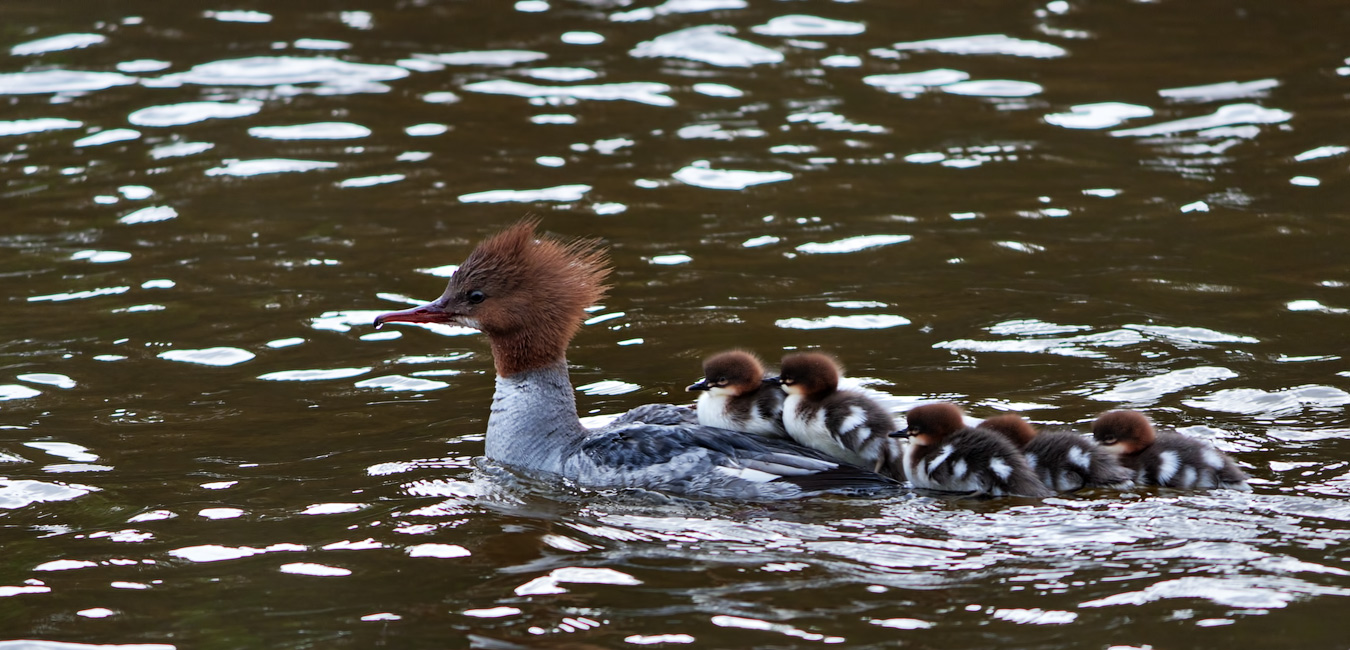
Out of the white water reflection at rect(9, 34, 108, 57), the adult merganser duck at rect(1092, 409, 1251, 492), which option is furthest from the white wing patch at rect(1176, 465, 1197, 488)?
the white water reflection at rect(9, 34, 108, 57)

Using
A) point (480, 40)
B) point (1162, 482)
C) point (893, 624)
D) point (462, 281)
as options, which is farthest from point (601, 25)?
point (893, 624)

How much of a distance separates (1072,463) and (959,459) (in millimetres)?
479

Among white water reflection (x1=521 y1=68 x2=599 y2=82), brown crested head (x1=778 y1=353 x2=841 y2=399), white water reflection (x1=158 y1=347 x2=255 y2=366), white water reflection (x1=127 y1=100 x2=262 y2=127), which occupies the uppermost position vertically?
white water reflection (x1=521 y1=68 x2=599 y2=82)

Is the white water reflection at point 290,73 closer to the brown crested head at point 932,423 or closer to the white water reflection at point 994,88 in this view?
the white water reflection at point 994,88

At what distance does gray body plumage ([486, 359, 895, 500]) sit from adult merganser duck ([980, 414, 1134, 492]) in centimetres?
67

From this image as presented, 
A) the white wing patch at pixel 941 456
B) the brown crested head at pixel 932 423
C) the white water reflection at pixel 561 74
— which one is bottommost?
the white wing patch at pixel 941 456

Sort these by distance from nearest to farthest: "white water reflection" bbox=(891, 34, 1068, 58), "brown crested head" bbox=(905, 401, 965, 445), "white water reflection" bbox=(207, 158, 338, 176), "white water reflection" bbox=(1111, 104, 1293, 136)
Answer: "brown crested head" bbox=(905, 401, 965, 445) < "white water reflection" bbox=(207, 158, 338, 176) < "white water reflection" bbox=(1111, 104, 1293, 136) < "white water reflection" bbox=(891, 34, 1068, 58)

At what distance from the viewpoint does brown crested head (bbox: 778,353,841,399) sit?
7473mm

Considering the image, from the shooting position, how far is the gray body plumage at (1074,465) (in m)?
6.90

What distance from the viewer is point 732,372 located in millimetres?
7703

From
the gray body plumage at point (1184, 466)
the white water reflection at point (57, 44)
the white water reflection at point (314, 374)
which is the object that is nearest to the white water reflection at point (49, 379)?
the white water reflection at point (314, 374)

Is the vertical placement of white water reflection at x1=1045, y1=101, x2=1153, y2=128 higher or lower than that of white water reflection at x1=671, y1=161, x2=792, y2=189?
higher

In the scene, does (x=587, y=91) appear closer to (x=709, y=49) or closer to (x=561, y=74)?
(x=561, y=74)

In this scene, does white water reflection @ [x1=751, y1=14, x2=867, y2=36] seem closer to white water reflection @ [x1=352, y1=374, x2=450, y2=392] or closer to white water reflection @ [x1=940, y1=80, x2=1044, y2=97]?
white water reflection @ [x1=940, y1=80, x2=1044, y2=97]
